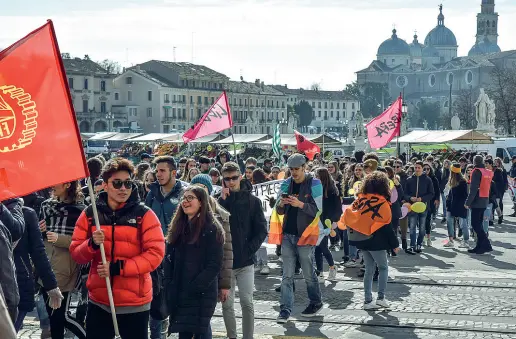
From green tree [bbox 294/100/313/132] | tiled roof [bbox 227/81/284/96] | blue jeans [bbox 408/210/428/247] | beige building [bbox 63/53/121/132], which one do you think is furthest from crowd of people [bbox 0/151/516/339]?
green tree [bbox 294/100/313/132]

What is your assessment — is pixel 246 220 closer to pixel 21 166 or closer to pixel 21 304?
pixel 21 304

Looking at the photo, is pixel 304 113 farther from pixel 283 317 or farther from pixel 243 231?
pixel 243 231

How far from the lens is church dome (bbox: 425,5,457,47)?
18450cm

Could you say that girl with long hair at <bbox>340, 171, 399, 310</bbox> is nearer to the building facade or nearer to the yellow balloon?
the yellow balloon

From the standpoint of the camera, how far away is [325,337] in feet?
30.2

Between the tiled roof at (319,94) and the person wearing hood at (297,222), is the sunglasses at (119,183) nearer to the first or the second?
the person wearing hood at (297,222)

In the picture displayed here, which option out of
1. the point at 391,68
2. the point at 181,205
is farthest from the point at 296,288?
the point at 391,68

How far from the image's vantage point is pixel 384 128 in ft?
73.7

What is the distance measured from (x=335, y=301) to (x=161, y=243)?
4.97 m

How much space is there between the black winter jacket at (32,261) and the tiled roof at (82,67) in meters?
99.0

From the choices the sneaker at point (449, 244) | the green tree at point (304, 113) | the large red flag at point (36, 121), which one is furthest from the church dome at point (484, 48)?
the large red flag at point (36, 121)

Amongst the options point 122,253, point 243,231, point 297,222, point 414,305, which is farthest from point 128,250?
point 414,305

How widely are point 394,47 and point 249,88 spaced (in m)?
67.2

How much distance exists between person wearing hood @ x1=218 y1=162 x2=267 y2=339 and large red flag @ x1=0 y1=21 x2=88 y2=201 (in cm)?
279
